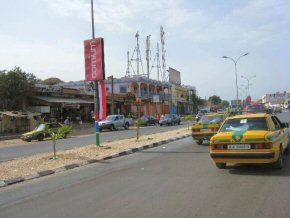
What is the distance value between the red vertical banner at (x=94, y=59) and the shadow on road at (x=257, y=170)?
1006 cm

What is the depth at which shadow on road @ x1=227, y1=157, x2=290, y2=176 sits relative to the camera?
9742 millimetres

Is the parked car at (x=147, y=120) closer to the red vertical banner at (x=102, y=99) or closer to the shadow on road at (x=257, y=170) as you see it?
the red vertical banner at (x=102, y=99)

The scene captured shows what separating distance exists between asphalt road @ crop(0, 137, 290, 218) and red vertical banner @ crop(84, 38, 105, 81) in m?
8.16

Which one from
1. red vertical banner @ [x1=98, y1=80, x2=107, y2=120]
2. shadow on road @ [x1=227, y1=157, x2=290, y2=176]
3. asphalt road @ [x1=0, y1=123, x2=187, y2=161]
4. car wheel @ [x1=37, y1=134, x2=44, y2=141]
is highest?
red vertical banner @ [x1=98, y1=80, x2=107, y2=120]

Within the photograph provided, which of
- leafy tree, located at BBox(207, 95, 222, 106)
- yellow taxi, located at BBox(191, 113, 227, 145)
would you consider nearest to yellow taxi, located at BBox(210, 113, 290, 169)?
yellow taxi, located at BBox(191, 113, 227, 145)

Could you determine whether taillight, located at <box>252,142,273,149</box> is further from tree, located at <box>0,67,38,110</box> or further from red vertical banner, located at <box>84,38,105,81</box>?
tree, located at <box>0,67,38,110</box>

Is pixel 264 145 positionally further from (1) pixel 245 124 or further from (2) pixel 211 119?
(2) pixel 211 119

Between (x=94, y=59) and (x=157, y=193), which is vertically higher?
(x=94, y=59)

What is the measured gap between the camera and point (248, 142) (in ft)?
32.2

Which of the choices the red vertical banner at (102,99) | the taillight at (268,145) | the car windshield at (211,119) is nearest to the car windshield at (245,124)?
the taillight at (268,145)

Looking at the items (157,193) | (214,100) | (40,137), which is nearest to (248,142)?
(157,193)

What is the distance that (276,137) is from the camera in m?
10.4

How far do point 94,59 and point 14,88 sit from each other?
77.3 ft

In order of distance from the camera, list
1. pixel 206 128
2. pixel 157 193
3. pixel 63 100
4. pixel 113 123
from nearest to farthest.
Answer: pixel 157 193 → pixel 206 128 → pixel 113 123 → pixel 63 100
